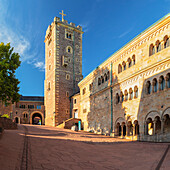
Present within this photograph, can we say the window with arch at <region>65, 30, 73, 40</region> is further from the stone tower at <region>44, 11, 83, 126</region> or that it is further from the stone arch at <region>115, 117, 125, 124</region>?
the stone arch at <region>115, 117, 125, 124</region>

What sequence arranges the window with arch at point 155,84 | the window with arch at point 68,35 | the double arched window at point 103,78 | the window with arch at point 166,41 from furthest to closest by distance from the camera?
the window with arch at point 68,35 < the double arched window at point 103,78 < the window with arch at point 155,84 < the window with arch at point 166,41

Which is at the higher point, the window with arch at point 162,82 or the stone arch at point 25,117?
the window with arch at point 162,82

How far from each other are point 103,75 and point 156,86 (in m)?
9.97

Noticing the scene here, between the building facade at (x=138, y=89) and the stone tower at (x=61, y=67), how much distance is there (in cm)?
1192

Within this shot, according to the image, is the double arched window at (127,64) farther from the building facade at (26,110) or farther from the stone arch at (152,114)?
the building facade at (26,110)

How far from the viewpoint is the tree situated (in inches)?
719

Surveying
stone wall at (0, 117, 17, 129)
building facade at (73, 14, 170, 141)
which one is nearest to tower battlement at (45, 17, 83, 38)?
building facade at (73, 14, 170, 141)

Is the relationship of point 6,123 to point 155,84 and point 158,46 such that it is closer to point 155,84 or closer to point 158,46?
point 155,84

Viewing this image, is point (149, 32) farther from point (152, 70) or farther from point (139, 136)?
point (139, 136)

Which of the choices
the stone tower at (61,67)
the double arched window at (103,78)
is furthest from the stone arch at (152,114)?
the stone tower at (61,67)

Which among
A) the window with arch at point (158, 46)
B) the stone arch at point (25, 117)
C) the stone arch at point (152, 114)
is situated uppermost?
the window with arch at point (158, 46)

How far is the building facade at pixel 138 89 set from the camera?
557 inches

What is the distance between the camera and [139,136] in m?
16.1

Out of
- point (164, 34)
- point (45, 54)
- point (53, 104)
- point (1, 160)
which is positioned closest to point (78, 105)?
point (53, 104)
